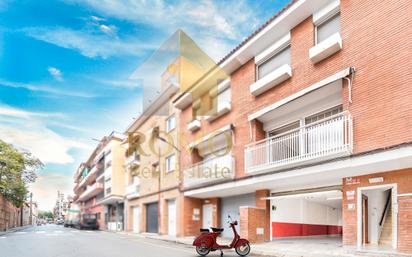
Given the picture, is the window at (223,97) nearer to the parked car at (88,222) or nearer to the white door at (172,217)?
the white door at (172,217)

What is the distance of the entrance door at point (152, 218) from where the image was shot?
30.6 m

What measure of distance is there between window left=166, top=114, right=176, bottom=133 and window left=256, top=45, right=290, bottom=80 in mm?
10607

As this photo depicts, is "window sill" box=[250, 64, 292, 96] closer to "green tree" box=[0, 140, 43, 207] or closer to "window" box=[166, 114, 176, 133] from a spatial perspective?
"window" box=[166, 114, 176, 133]

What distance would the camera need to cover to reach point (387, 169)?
38.8ft

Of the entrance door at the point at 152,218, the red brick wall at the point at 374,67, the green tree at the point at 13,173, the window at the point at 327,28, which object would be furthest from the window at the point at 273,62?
the green tree at the point at 13,173

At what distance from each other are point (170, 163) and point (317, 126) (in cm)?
1578

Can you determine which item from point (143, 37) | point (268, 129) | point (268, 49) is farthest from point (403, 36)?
point (143, 37)

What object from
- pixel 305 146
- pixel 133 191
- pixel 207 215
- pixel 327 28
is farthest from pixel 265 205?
pixel 133 191

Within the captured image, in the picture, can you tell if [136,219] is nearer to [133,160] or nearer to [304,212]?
[133,160]

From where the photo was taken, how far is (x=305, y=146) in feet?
48.5

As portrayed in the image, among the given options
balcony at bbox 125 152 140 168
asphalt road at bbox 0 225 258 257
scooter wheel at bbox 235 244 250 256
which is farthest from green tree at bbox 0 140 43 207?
scooter wheel at bbox 235 244 250 256

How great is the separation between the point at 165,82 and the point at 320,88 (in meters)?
17.6

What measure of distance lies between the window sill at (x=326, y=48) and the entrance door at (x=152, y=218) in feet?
66.5

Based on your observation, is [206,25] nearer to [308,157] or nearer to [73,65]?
[73,65]
